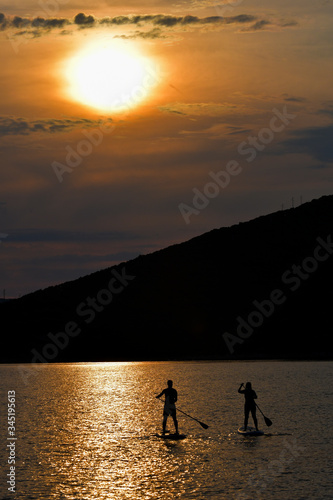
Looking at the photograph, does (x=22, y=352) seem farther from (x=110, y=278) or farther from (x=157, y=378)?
(x=157, y=378)

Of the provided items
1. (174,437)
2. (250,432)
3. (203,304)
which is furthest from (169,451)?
(203,304)

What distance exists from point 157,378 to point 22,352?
6841 cm

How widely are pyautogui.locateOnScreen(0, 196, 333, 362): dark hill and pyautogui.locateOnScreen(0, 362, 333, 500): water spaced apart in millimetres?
82669

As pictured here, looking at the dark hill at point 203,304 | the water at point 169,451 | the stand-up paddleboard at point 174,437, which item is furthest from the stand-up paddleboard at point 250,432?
the dark hill at point 203,304

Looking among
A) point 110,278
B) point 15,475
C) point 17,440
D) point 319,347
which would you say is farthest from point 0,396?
point 110,278

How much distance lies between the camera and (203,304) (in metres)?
162

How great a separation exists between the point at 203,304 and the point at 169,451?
415 ft

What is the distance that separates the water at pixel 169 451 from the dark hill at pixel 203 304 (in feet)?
271

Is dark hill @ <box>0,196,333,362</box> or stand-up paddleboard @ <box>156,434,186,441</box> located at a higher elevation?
dark hill @ <box>0,196,333,362</box>

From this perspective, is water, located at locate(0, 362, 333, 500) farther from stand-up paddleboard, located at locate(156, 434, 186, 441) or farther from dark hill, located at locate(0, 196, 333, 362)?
dark hill, located at locate(0, 196, 333, 362)

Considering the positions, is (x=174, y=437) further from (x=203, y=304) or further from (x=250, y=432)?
Result: (x=203, y=304)

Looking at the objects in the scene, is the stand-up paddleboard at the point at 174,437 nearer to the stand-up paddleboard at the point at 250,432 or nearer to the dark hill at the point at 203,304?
the stand-up paddleboard at the point at 250,432

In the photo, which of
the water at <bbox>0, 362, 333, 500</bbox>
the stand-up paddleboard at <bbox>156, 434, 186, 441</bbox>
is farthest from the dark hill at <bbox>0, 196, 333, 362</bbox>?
the stand-up paddleboard at <bbox>156, 434, 186, 441</bbox>

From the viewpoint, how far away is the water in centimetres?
2759
